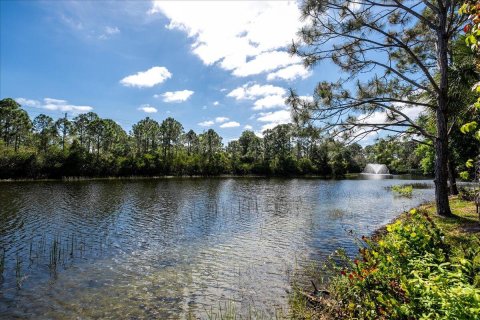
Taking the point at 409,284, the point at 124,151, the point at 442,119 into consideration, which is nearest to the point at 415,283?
the point at 409,284

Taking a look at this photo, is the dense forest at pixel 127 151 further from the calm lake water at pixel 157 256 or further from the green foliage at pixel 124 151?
the calm lake water at pixel 157 256

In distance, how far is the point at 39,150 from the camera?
6556cm

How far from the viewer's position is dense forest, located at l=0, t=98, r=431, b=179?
201 feet

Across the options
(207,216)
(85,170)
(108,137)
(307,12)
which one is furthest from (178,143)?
(307,12)

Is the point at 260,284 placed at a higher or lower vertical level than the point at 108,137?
lower

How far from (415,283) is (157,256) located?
11.0 m

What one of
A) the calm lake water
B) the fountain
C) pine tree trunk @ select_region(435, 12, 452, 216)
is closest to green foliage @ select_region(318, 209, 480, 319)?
the calm lake water

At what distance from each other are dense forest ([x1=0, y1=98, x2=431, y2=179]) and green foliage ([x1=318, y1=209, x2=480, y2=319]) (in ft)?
103

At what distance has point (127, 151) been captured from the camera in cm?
9006

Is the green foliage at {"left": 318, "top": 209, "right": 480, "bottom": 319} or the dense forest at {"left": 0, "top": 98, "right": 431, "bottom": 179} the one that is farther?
the dense forest at {"left": 0, "top": 98, "right": 431, "bottom": 179}

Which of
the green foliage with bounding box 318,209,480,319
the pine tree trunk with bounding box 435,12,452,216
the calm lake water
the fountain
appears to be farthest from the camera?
the fountain

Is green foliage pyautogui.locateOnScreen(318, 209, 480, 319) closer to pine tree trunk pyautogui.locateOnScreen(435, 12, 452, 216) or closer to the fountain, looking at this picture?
pine tree trunk pyautogui.locateOnScreen(435, 12, 452, 216)

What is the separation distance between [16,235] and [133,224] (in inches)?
243

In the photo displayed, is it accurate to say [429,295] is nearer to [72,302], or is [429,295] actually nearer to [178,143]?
[72,302]
